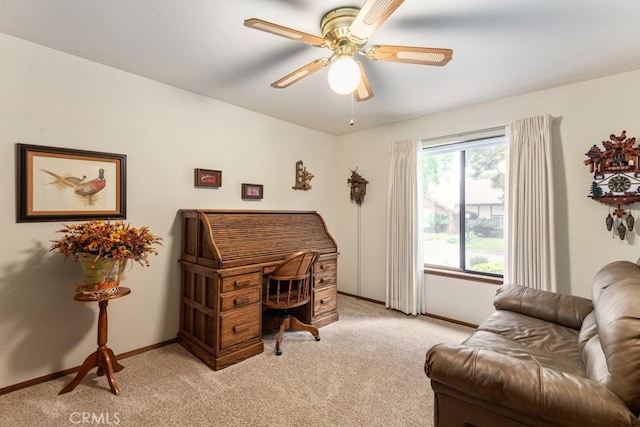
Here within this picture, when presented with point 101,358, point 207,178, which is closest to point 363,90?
point 207,178

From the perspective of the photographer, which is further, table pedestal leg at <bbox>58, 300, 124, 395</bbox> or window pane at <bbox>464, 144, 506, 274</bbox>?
window pane at <bbox>464, 144, 506, 274</bbox>

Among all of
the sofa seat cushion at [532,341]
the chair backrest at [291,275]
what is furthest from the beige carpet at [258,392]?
the sofa seat cushion at [532,341]

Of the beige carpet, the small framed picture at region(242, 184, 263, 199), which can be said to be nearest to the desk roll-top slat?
the small framed picture at region(242, 184, 263, 199)

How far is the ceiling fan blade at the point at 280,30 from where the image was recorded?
54.3 inches

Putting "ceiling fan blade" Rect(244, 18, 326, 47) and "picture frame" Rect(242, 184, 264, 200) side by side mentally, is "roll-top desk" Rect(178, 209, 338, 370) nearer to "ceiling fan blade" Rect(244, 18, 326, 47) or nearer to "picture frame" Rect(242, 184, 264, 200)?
"picture frame" Rect(242, 184, 264, 200)

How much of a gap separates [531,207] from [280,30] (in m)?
2.72

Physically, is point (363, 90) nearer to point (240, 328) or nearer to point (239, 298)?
point (239, 298)

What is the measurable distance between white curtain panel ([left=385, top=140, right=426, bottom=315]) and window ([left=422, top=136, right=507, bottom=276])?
9.1 inches

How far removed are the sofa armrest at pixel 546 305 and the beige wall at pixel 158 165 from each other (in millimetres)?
757

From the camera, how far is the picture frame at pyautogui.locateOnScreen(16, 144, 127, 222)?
2027 millimetres

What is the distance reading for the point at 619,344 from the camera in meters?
1.07

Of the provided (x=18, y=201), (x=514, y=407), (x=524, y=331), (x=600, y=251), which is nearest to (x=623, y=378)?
(x=514, y=407)

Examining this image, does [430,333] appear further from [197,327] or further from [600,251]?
[197,327]

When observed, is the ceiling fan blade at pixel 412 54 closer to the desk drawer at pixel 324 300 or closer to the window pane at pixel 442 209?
the window pane at pixel 442 209
